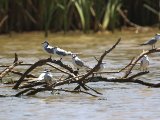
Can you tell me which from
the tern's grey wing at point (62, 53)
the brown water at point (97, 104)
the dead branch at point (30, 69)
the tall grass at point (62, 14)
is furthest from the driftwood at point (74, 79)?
the tall grass at point (62, 14)

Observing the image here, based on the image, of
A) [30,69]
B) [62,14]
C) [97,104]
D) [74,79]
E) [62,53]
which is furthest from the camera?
[62,14]

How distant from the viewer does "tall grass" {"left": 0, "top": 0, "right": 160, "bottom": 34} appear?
55.6 feet

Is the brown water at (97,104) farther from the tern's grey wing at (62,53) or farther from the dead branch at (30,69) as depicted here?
the tern's grey wing at (62,53)

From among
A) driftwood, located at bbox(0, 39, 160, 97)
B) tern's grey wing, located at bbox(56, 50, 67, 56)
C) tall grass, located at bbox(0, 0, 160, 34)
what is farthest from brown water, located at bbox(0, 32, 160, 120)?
tall grass, located at bbox(0, 0, 160, 34)

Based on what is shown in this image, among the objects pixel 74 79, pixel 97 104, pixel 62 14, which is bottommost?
pixel 97 104

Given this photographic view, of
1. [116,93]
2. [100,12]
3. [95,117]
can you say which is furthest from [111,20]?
[95,117]

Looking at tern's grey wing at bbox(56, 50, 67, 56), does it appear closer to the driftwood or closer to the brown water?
the brown water

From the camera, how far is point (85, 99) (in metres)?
8.64

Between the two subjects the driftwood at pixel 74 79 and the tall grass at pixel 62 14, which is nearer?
the driftwood at pixel 74 79

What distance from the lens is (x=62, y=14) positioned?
1705 cm

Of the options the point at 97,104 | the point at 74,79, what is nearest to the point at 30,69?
the point at 74,79

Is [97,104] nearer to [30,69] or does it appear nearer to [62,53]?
[30,69]

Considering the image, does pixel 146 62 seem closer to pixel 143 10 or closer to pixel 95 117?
pixel 95 117

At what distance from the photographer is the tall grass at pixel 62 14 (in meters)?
17.0
